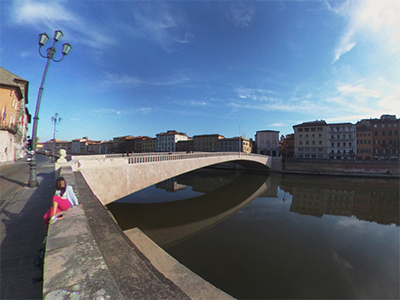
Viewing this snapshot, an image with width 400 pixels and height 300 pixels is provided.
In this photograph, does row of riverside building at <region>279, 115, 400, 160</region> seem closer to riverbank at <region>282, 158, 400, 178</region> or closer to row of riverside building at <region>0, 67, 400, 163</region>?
row of riverside building at <region>0, 67, 400, 163</region>

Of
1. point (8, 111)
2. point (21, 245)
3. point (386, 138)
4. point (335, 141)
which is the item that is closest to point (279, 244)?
point (21, 245)

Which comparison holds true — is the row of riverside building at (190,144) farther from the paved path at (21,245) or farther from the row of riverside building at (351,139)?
the paved path at (21,245)

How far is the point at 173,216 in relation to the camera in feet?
36.9

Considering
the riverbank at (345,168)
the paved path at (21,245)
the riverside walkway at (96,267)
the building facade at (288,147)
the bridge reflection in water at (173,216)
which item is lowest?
the bridge reflection in water at (173,216)

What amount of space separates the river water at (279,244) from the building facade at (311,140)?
116 ft

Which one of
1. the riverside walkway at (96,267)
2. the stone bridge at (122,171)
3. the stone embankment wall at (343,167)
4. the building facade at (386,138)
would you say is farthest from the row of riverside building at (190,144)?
the riverside walkway at (96,267)

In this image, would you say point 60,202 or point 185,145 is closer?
point 60,202

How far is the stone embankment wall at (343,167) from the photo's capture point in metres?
32.2

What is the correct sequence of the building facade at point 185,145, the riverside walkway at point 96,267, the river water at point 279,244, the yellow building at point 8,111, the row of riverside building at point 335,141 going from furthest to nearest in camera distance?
the building facade at point 185,145
the row of riverside building at point 335,141
the yellow building at point 8,111
the river water at point 279,244
the riverside walkway at point 96,267

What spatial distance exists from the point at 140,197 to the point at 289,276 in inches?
510

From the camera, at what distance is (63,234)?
2.11 m

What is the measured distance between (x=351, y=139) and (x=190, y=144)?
51.5 meters

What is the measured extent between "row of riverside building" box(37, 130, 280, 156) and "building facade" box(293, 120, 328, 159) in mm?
7414

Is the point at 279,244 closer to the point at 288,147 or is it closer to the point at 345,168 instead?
the point at 345,168
